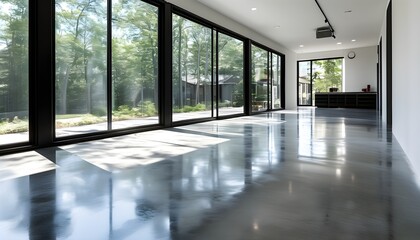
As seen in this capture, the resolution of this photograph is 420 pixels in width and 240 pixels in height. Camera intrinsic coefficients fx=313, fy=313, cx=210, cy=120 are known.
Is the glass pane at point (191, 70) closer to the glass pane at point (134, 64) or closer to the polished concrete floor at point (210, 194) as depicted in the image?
the glass pane at point (134, 64)

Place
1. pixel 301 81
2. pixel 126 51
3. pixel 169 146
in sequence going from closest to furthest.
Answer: pixel 169 146 → pixel 126 51 → pixel 301 81

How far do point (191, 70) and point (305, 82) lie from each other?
11.6 m

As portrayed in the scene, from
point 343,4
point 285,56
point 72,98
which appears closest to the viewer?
point 72,98

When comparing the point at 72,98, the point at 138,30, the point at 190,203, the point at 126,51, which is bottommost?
the point at 190,203

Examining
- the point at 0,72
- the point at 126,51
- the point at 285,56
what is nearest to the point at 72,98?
the point at 0,72

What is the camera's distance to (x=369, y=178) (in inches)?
104

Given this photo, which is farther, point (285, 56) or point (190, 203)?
point (285, 56)

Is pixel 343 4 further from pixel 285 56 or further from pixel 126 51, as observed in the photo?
pixel 285 56

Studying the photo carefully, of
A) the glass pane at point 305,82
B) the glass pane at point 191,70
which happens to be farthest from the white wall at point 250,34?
the glass pane at point 305,82

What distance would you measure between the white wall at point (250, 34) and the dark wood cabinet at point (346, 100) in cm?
184

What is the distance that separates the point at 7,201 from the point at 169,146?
247 cm

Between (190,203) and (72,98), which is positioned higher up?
(72,98)

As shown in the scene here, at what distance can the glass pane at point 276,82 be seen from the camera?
14184 millimetres

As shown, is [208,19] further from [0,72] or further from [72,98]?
[0,72]
